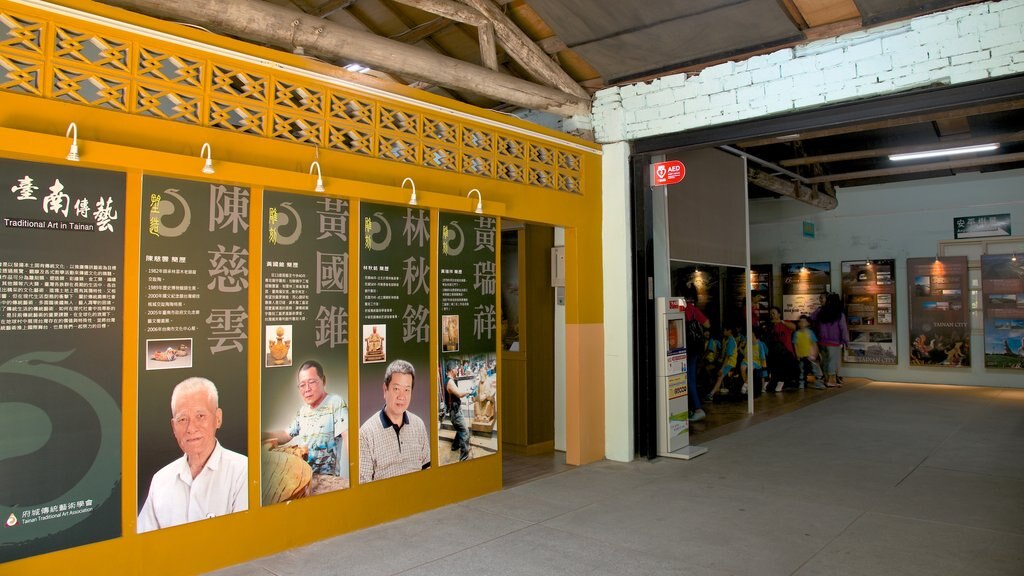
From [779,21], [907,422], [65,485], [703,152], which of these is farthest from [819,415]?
[65,485]

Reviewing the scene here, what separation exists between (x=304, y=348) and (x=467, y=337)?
4.41 feet

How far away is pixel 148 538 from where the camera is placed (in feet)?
10.9

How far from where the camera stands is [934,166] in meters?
10.1

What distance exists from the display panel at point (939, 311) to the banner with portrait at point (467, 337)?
9732 millimetres

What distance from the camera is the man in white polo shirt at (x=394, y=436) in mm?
4266

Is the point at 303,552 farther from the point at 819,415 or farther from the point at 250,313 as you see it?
the point at 819,415

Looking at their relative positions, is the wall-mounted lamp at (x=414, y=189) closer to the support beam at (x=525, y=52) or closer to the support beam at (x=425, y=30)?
the support beam at (x=525, y=52)

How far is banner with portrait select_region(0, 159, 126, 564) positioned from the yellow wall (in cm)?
6

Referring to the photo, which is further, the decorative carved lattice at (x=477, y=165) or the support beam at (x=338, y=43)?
the decorative carved lattice at (x=477, y=165)

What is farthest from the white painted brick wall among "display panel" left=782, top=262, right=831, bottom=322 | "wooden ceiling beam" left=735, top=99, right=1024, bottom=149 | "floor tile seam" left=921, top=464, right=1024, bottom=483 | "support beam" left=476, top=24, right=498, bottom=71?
"display panel" left=782, top=262, right=831, bottom=322

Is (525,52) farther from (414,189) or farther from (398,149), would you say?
(414,189)

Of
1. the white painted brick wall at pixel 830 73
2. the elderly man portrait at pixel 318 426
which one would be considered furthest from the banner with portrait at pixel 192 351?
the white painted brick wall at pixel 830 73

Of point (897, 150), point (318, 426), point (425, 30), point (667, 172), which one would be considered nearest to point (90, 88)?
point (318, 426)

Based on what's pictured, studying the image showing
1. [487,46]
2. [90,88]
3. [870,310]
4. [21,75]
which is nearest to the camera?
[21,75]
